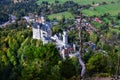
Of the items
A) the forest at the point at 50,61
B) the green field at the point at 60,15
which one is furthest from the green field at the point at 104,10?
the forest at the point at 50,61

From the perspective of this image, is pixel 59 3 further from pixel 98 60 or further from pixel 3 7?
pixel 98 60

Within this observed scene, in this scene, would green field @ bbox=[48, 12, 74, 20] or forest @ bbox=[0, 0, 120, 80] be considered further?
green field @ bbox=[48, 12, 74, 20]

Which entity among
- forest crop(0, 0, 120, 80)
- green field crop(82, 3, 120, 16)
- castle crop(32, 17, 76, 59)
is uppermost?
forest crop(0, 0, 120, 80)

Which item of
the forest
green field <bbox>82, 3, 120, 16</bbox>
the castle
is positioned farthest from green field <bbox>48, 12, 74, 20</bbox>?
the castle

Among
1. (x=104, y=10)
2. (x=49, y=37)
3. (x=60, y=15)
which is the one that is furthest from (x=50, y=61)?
(x=104, y=10)

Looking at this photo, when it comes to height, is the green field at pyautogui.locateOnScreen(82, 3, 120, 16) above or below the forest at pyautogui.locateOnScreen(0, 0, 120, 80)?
below

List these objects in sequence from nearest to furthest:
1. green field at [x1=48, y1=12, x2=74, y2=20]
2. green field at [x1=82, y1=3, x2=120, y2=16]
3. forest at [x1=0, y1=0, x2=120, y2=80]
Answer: forest at [x1=0, y1=0, x2=120, y2=80] < green field at [x1=48, y1=12, x2=74, y2=20] < green field at [x1=82, y1=3, x2=120, y2=16]

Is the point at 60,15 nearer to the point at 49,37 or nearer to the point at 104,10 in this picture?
the point at 104,10

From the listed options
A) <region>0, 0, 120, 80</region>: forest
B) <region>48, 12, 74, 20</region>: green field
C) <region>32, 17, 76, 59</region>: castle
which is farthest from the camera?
<region>48, 12, 74, 20</region>: green field

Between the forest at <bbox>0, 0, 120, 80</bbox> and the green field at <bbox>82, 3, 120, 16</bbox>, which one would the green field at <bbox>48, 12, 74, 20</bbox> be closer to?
the green field at <bbox>82, 3, 120, 16</bbox>
